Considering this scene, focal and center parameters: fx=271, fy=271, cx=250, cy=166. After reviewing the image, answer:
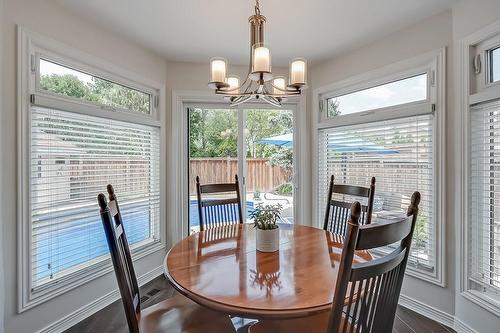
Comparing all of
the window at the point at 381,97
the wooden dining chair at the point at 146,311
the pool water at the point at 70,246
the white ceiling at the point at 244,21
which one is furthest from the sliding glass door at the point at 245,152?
the wooden dining chair at the point at 146,311

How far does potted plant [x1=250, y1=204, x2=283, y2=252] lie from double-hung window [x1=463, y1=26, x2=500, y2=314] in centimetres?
157

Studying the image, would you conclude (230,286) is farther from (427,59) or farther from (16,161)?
(427,59)

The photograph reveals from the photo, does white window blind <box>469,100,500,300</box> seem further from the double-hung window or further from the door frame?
the door frame

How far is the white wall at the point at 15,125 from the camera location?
1.82 metres

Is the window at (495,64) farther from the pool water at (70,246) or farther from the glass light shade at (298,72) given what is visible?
the pool water at (70,246)

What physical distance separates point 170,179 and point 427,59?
9.45 ft

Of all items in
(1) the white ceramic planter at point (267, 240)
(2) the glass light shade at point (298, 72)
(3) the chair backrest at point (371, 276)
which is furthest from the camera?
(2) the glass light shade at point (298, 72)

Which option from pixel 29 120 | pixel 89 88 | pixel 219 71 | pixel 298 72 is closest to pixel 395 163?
pixel 298 72

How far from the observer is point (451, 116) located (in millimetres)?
2221

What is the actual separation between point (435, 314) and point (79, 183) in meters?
3.26

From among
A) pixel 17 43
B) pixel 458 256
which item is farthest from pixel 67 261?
pixel 458 256

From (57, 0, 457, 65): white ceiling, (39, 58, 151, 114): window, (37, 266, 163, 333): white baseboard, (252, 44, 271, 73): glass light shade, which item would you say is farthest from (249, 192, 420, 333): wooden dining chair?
(39, 58, 151, 114): window

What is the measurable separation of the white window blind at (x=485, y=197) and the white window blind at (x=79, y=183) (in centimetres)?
305

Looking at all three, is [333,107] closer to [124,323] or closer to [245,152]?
[245,152]
